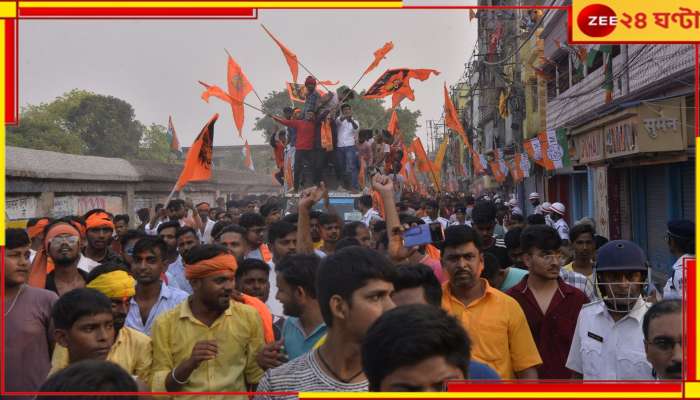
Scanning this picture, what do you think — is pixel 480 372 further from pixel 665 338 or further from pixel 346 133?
pixel 346 133

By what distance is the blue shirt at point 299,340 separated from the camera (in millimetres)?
3225

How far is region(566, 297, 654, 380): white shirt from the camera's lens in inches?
127

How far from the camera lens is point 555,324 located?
392cm

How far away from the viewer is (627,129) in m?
11.1

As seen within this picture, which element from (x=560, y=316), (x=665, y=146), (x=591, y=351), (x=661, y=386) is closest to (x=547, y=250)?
(x=560, y=316)

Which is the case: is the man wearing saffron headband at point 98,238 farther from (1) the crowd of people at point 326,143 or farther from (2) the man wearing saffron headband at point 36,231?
(1) the crowd of people at point 326,143

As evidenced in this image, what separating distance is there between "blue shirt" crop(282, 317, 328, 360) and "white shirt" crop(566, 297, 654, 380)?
1119mm

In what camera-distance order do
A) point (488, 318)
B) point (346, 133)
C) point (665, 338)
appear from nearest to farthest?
1. point (665, 338)
2. point (488, 318)
3. point (346, 133)

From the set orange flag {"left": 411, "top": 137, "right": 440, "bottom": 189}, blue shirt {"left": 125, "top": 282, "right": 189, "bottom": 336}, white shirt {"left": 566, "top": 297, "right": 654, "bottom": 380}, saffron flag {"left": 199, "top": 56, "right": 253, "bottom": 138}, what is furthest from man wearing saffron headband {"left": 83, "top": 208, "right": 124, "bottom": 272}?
orange flag {"left": 411, "top": 137, "right": 440, "bottom": 189}

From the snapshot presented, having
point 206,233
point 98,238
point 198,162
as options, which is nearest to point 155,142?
point 206,233

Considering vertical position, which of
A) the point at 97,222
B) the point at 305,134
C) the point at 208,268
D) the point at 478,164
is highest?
the point at 478,164

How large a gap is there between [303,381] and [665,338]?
1183 mm

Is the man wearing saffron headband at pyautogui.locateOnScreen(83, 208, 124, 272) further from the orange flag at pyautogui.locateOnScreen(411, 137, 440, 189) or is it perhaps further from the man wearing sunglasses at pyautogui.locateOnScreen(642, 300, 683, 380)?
the orange flag at pyautogui.locateOnScreen(411, 137, 440, 189)

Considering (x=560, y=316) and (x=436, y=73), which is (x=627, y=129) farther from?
(x=436, y=73)
